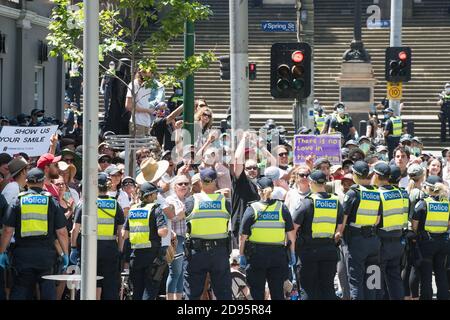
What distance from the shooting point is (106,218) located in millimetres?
15266

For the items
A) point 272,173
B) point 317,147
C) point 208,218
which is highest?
point 317,147

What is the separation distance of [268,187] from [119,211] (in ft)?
5.90

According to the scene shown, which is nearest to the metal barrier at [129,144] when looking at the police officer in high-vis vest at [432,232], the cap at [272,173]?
the cap at [272,173]

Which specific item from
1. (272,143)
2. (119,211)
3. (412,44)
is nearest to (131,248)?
(119,211)

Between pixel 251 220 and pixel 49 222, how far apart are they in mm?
2448

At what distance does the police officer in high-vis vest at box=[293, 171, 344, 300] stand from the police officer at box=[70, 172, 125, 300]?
222 centimetres

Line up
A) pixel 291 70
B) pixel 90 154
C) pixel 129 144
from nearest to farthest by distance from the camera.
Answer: pixel 90 154 → pixel 129 144 → pixel 291 70

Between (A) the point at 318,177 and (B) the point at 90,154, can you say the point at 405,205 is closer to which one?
(A) the point at 318,177

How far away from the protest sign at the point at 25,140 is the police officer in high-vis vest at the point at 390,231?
5.37 meters

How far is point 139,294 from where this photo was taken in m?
15.3

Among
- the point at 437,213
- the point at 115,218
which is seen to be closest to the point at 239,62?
the point at 437,213

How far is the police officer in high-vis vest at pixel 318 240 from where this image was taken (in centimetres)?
1584

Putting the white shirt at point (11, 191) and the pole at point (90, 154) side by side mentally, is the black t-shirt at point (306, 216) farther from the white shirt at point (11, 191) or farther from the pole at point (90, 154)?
the pole at point (90, 154)
